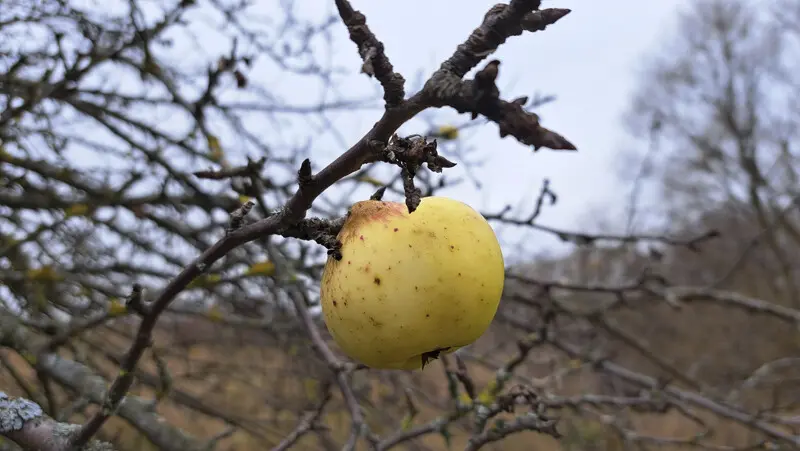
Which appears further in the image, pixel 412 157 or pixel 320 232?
pixel 320 232

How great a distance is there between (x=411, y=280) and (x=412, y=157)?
0.92ft

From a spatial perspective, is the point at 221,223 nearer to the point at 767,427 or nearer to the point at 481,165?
the point at 481,165

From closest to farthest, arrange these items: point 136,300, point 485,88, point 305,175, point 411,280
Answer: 1. point 485,88
2. point 305,175
3. point 411,280
4. point 136,300

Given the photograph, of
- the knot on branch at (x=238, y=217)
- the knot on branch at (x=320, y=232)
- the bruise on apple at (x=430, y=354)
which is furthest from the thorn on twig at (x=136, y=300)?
the bruise on apple at (x=430, y=354)

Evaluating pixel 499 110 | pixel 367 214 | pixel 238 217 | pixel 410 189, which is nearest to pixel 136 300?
pixel 238 217

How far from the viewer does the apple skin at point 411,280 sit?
83 cm

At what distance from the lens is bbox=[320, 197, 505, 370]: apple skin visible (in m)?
0.83

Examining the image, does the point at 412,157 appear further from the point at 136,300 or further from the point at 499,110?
the point at 136,300

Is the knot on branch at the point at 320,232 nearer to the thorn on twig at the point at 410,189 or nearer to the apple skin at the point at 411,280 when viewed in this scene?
the apple skin at the point at 411,280

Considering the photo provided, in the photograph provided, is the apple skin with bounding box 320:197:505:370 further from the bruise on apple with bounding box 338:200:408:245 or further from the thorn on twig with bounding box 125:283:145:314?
the thorn on twig with bounding box 125:283:145:314

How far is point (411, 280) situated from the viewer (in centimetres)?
83

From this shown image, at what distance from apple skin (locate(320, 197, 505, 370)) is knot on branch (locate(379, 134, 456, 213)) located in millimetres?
235

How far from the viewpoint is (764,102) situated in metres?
13.6

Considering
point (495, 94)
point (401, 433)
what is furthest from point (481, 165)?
point (495, 94)
